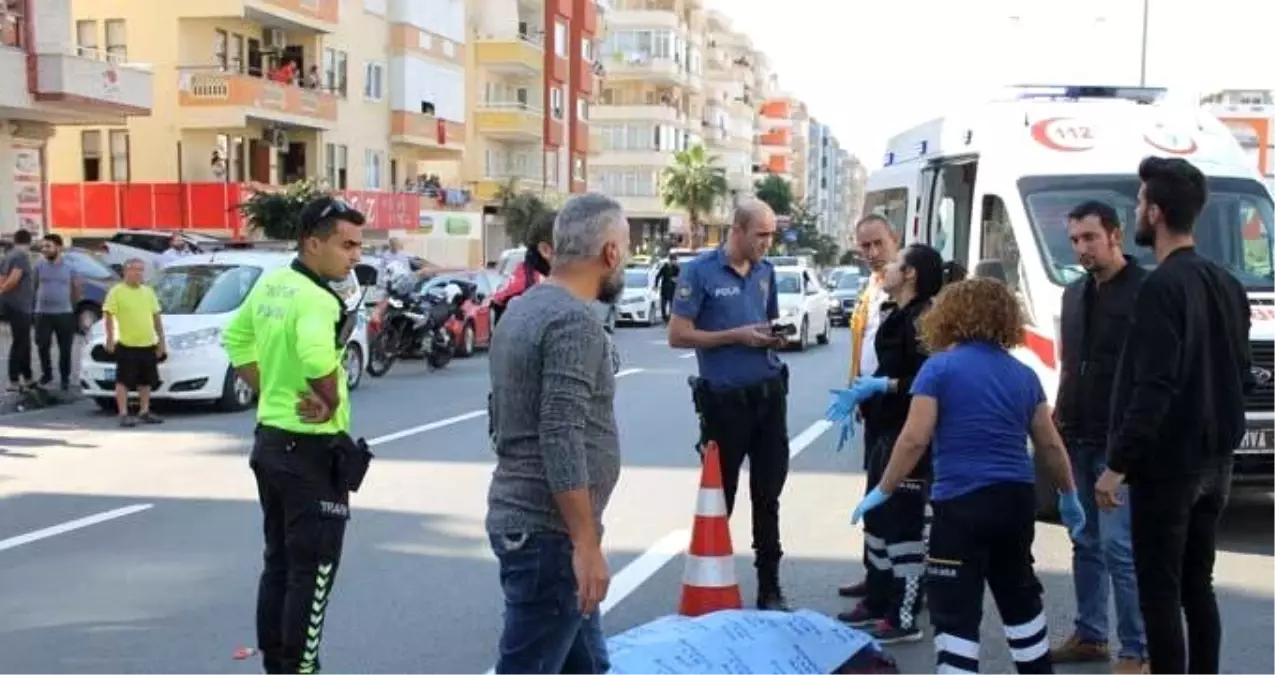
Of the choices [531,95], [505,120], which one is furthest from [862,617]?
[531,95]

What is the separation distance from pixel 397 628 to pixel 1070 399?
3371mm

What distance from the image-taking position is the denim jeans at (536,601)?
3.74 m

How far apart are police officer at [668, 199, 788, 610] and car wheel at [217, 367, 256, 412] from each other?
992cm

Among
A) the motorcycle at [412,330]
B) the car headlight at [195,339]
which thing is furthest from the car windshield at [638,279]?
the car headlight at [195,339]

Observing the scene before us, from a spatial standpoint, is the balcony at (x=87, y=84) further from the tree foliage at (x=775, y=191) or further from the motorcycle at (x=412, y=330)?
the tree foliage at (x=775, y=191)

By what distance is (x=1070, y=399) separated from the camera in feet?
19.3

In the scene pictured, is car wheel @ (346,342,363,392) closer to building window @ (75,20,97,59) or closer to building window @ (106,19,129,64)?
building window @ (106,19,129,64)

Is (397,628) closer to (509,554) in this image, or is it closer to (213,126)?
(509,554)

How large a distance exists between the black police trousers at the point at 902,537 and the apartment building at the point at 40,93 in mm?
23229

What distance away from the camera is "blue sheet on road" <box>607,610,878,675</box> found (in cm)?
524

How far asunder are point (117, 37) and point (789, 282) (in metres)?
21.7

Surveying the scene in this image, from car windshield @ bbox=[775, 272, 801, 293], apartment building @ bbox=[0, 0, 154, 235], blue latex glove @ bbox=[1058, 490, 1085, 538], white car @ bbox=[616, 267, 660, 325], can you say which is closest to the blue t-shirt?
blue latex glove @ bbox=[1058, 490, 1085, 538]

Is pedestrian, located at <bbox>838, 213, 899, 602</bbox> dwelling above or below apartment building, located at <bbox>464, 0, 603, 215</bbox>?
below

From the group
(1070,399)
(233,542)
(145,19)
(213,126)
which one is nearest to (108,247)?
(213,126)
